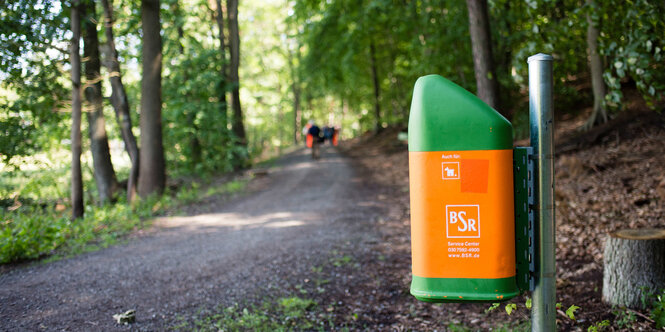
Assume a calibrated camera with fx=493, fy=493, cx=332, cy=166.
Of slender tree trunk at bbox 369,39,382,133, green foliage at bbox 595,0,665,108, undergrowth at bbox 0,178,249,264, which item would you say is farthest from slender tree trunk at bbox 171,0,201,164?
green foliage at bbox 595,0,665,108

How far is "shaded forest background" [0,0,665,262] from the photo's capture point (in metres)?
6.39

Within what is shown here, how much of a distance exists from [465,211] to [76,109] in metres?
8.90

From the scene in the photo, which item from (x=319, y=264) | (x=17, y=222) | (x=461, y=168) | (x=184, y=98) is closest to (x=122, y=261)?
(x=17, y=222)

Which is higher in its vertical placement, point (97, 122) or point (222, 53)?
point (222, 53)

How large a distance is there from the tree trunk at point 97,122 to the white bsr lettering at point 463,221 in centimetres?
1081

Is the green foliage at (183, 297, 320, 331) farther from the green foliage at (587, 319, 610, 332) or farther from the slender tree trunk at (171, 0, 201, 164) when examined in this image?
the slender tree trunk at (171, 0, 201, 164)

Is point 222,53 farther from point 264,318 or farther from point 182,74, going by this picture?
point 264,318

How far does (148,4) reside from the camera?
11445 millimetres

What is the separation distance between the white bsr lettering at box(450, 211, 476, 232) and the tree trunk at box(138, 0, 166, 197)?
425 inches

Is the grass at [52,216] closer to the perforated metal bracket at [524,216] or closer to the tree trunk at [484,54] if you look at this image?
the perforated metal bracket at [524,216]

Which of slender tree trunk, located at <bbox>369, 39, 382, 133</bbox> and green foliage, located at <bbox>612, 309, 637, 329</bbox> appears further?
slender tree trunk, located at <bbox>369, 39, 382, 133</bbox>

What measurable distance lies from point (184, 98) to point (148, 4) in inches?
228

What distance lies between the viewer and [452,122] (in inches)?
87.7

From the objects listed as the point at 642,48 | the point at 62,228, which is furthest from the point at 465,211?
the point at 62,228
